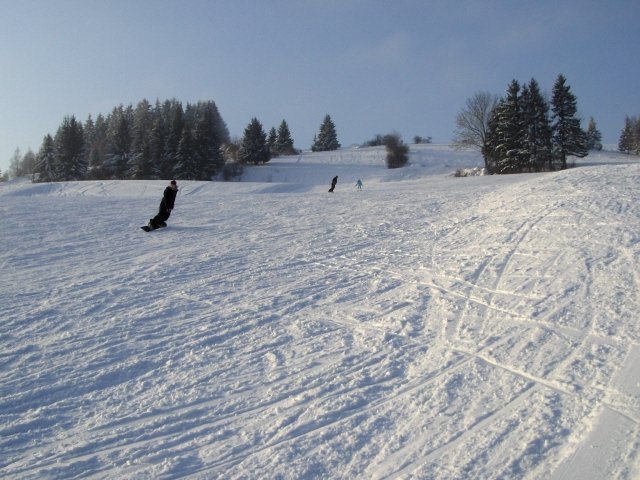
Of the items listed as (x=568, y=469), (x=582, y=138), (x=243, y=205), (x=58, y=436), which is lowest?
(x=568, y=469)

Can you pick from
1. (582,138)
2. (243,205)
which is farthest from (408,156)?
(243,205)

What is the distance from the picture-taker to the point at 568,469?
3570 millimetres

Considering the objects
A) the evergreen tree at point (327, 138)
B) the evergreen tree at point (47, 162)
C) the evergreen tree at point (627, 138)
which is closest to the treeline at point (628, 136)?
the evergreen tree at point (627, 138)

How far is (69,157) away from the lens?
2388 inches

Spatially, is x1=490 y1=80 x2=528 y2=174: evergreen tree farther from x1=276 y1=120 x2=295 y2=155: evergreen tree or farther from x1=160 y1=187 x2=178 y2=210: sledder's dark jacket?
x1=276 y1=120 x2=295 y2=155: evergreen tree

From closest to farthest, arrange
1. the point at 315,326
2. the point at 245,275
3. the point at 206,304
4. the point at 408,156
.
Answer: the point at 315,326
the point at 206,304
the point at 245,275
the point at 408,156

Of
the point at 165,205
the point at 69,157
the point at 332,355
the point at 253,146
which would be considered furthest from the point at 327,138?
the point at 332,355

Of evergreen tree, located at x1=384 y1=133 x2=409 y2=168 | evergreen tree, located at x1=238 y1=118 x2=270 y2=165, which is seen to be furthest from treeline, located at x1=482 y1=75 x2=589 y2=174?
evergreen tree, located at x1=238 y1=118 x2=270 y2=165

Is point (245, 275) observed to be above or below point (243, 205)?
below

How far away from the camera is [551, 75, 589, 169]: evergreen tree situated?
45000mm

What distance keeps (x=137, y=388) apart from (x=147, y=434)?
92 cm

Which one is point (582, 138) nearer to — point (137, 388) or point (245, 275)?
point (245, 275)

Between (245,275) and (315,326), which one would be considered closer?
(315,326)

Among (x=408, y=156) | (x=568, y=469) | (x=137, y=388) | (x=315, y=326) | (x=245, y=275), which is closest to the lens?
(x=568, y=469)
